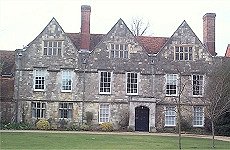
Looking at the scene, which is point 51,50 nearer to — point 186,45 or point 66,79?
point 66,79

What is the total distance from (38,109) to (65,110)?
2430 millimetres

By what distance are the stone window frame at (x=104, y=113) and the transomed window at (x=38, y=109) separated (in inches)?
199

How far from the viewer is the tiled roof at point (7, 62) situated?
4350cm


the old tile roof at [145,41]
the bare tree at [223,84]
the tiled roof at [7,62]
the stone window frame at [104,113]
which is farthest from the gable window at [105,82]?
the tiled roof at [7,62]

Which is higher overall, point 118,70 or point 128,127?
point 118,70

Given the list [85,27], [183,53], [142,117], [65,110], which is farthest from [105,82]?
[183,53]

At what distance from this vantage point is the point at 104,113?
130 feet

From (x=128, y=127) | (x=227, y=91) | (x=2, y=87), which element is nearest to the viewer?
(x=227, y=91)

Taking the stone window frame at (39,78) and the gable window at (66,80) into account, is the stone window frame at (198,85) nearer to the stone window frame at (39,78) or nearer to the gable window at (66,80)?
the gable window at (66,80)

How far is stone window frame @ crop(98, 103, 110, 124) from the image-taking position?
129 ft

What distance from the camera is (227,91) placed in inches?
1394

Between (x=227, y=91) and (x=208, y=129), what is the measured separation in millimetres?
5644

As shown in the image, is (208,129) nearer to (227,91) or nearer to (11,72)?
(227,91)

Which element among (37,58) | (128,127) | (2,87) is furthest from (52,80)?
(128,127)
